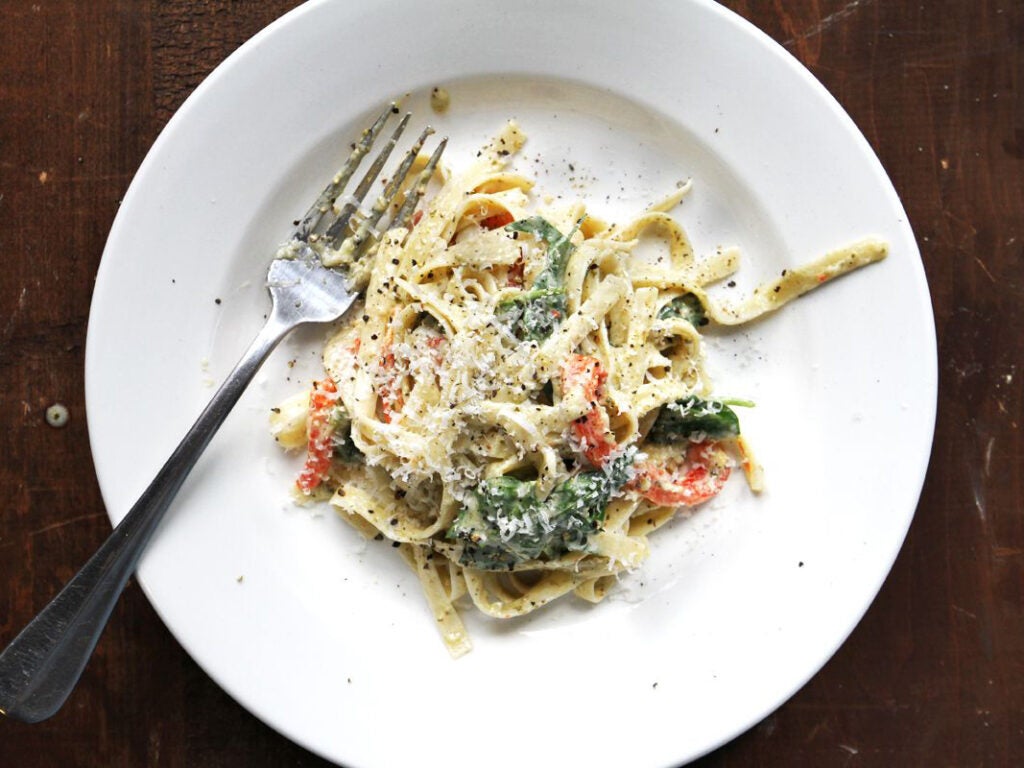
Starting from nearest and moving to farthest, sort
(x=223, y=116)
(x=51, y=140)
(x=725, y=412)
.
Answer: (x=223, y=116), (x=725, y=412), (x=51, y=140)

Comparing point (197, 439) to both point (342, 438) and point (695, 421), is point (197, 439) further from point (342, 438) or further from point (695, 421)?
point (695, 421)

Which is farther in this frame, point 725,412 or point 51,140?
point 51,140

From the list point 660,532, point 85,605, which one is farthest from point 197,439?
point 660,532

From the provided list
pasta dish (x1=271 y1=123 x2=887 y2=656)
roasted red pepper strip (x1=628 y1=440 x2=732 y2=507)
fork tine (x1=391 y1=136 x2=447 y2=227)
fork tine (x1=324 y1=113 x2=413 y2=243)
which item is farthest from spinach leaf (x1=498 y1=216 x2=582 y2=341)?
roasted red pepper strip (x1=628 y1=440 x2=732 y2=507)

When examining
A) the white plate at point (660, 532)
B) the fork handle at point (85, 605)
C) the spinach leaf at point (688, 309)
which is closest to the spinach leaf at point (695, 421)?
the white plate at point (660, 532)

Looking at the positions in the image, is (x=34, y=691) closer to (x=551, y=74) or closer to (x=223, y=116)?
(x=223, y=116)

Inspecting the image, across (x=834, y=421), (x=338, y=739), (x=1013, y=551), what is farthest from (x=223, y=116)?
(x=1013, y=551)

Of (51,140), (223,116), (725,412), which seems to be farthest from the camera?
(51,140)

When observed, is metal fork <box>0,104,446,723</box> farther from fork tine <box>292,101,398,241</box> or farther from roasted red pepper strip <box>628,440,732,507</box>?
roasted red pepper strip <box>628,440,732,507</box>
